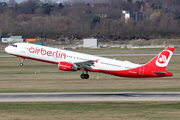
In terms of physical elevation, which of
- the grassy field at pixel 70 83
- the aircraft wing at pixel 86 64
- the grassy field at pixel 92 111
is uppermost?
the aircraft wing at pixel 86 64

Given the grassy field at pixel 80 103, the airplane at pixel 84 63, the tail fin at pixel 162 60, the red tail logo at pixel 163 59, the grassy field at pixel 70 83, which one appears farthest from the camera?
the airplane at pixel 84 63

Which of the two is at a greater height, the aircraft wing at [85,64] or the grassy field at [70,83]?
the aircraft wing at [85,64]

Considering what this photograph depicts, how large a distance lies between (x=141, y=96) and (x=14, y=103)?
63.8ft

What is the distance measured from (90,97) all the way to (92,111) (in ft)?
32.1

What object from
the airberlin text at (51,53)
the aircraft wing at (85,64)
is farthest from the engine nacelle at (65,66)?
the airberlin text at (51,53)

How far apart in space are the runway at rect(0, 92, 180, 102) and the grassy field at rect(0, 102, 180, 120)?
296 cm

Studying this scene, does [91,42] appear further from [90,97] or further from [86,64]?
[90,97]

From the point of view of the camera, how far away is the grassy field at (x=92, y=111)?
3712 centimetres

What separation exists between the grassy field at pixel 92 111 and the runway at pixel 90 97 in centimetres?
296

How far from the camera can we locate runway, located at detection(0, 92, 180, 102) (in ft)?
157

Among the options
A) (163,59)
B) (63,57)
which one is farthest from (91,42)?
(163,59)

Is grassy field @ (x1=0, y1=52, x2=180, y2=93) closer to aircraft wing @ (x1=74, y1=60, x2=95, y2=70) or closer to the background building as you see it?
aircraft wing @ (x1=74, y1=60, x2=95, y2=70)

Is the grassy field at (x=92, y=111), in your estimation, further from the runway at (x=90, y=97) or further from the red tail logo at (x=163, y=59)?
the red tail logo at (x=163, y=59)

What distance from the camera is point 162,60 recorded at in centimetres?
5800
